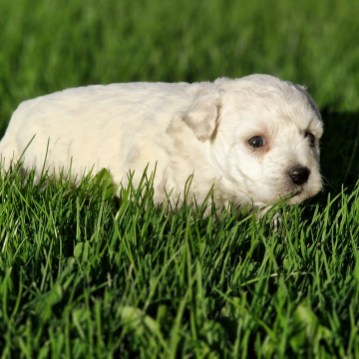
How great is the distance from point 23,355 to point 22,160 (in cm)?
193

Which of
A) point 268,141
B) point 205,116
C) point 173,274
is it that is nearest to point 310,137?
point 268,141

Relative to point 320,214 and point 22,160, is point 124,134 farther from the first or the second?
point 320,214

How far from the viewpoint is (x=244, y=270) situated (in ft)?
12.1

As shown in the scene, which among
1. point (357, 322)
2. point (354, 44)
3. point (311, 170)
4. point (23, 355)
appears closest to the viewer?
point (23, 355)

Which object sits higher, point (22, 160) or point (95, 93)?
point (95, 93)

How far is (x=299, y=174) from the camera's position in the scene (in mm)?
4086

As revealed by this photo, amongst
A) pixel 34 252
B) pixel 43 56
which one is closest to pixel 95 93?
pixel 34 252

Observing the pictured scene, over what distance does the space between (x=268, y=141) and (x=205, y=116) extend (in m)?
0.33

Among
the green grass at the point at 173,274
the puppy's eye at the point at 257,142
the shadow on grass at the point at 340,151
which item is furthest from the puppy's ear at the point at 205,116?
the shadow on grass at the point at 340,151

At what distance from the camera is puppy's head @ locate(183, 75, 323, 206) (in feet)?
13.5

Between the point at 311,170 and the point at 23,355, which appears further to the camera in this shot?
the point at 311,170

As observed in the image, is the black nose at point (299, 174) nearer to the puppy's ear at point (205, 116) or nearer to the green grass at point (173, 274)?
the green grass at point (173, 274)

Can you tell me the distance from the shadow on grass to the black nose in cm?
63

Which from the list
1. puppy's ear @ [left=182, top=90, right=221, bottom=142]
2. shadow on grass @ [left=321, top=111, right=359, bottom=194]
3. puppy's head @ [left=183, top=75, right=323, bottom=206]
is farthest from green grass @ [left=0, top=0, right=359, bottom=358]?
puppy's ear @ [left=182, top=90, right=221, bottom=142]
